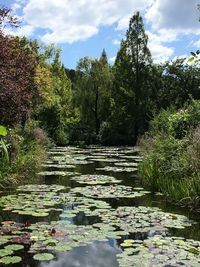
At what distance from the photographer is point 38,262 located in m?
5.41

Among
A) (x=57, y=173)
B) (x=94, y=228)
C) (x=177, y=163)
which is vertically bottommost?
(x=94, y=228)

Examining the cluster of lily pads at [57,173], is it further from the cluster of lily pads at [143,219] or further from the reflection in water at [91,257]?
the reflection in water at [91,257]

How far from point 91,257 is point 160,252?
999 millimetres

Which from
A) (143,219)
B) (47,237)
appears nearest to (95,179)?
(143,219)

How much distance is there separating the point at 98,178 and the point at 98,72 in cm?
3647

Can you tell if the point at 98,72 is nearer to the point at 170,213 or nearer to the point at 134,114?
the point at 134,114

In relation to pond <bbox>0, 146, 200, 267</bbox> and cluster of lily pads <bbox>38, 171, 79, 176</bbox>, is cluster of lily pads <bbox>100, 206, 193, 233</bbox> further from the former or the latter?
cluster of lily pads <bbox>38, 171, 79, 176</bbox>

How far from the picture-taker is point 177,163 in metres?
10.8

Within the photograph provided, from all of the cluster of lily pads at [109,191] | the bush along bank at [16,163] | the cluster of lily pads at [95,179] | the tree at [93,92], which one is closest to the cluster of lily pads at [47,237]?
the cluster of lily pads at [109,191]

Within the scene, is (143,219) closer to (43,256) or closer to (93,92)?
(43,256)

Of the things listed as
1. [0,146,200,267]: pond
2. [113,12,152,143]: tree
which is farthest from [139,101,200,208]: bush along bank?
[113,12,152,143]: tree

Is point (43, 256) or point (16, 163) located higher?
point (16, 163)

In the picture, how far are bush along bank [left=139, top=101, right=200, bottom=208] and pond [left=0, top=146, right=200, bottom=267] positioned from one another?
0.37 m

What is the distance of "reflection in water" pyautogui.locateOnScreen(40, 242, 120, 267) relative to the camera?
17.7 ft
